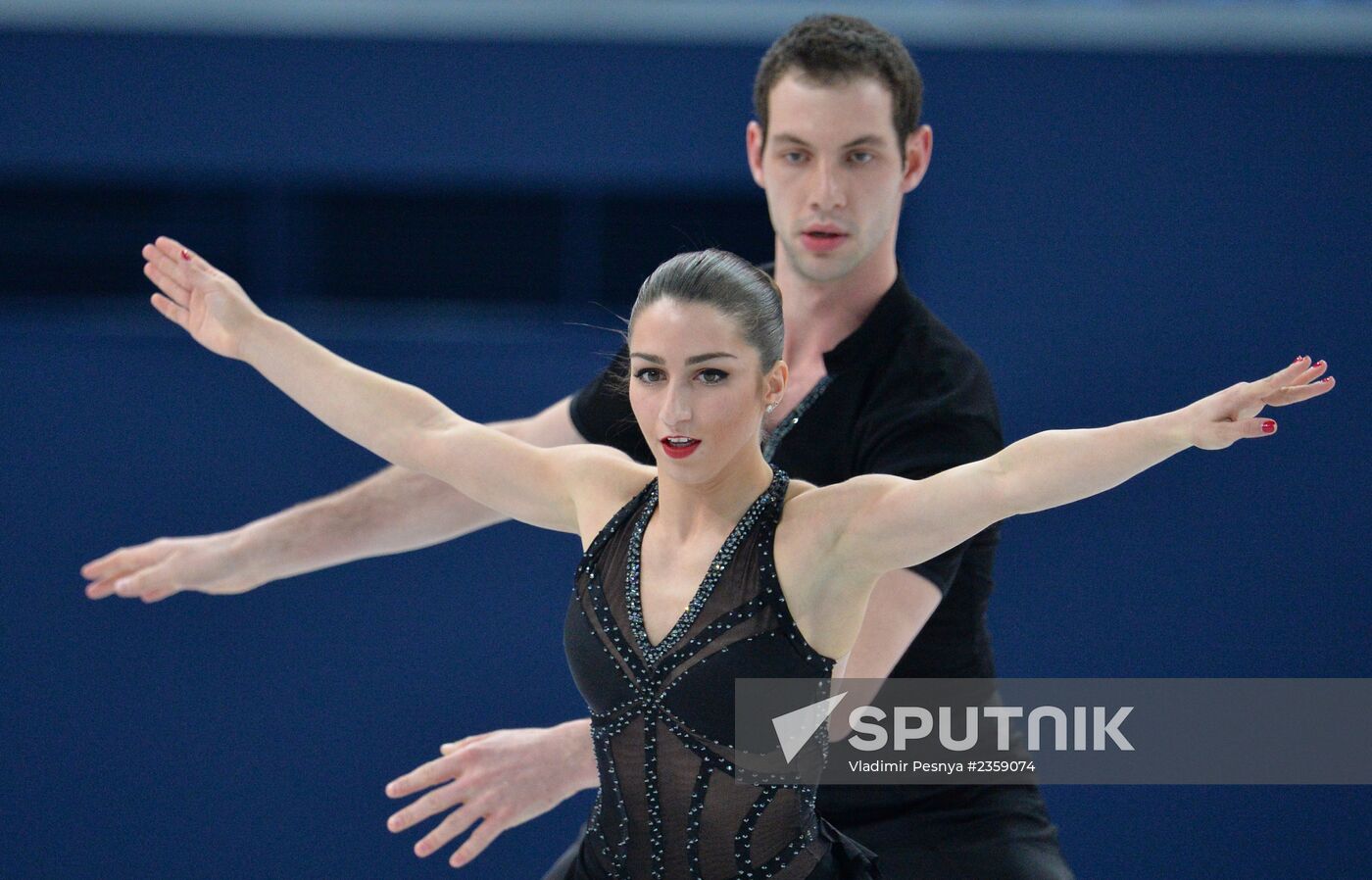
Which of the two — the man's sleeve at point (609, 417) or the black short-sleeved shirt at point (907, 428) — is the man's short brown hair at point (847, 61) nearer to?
the black short-sleeved shirt at point (907, 428)

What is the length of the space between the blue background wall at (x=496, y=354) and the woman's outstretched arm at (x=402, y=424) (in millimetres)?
2276

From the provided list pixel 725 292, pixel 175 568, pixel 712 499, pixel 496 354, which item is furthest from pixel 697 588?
pixel 496 354

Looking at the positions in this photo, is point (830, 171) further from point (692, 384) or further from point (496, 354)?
point (496, 354)

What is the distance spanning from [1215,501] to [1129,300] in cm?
67

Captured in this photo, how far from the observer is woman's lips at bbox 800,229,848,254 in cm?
295

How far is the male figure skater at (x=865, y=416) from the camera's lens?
9.20ft

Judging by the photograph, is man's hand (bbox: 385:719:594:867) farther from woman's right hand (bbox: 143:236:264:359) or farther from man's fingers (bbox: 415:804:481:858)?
woman's right hand (bbox: 143:236:264:359)

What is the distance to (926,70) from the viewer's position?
15.8 feet

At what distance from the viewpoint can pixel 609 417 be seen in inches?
128

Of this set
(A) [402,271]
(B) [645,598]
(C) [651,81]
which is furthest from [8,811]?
(B) [645,598]

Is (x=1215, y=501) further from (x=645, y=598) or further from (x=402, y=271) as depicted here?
(x=645, y=598)

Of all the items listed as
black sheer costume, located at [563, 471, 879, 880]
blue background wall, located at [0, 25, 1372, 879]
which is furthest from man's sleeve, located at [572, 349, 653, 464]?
blue background wall, located at [0, 25, 1372, 879]

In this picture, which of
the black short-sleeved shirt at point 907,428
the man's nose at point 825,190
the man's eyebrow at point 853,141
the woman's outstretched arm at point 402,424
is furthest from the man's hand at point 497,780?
the man's eyebrow at point 853,141

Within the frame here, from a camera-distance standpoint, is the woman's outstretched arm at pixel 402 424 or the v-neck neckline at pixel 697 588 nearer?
the v-neck neckline at pixel 697 588
